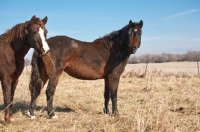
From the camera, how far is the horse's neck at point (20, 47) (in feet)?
16.1

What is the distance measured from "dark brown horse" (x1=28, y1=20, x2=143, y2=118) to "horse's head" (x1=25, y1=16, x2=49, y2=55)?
110 cm

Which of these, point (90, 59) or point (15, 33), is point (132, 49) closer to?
point (90, 59)

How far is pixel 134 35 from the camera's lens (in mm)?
5984

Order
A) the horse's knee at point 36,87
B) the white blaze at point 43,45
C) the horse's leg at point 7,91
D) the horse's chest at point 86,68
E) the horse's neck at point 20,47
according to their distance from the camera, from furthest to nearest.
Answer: the horse's chest at point 86,68
the horse's knee at point 36,87
the horse's neck at point 20,47
the horse's leg at point 7,91
the white blaze at point 43,45

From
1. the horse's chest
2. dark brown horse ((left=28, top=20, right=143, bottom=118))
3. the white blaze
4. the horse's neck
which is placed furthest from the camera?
the horse's chest

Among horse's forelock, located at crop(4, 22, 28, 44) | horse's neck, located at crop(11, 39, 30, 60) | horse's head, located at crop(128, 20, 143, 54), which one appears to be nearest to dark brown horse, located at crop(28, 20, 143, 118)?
horse's head, located at crop(128, 20, 143, 54)

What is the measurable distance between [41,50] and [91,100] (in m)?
4.08

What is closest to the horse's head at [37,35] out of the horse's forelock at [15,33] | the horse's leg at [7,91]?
the horse's forelock at [15,33]

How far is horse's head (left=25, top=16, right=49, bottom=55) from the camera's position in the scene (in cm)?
463

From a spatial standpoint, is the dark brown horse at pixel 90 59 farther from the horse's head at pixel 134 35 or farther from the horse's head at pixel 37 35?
the horse's head at pixel 37 35

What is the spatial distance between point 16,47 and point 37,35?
665 mm

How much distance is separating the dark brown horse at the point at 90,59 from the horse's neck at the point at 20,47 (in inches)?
35.5

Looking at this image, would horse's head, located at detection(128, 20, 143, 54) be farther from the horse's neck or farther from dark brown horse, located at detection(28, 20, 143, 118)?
the horse's neck

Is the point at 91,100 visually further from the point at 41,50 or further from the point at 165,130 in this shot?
the point at 165,130
